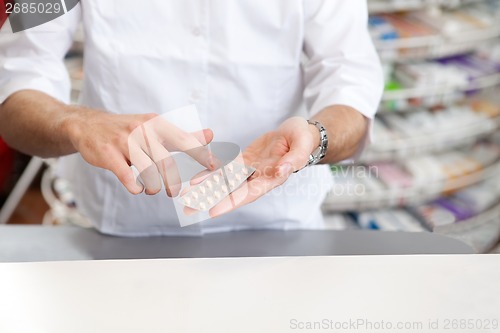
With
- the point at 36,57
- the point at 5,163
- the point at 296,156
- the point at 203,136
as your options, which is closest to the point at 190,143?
the point at 203,136

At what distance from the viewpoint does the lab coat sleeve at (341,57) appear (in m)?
0.90

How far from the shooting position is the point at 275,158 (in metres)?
0.74

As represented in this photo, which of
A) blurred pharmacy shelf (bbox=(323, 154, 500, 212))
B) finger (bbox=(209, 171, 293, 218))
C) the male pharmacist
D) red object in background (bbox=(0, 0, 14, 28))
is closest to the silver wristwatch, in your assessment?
the male pharmacist

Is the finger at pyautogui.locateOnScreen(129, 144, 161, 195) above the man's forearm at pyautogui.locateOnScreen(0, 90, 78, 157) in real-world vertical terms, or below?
above

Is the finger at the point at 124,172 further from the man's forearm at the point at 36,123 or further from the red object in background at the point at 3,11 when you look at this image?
the red object in background at the point at 3,11

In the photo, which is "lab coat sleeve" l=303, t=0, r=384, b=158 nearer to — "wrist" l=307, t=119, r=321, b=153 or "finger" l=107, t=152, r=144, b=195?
"wrist" l=307, t=119, r=321, b=153

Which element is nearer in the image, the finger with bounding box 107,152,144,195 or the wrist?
the finger with bounding box 107,152,144,195

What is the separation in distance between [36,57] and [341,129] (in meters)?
0.47

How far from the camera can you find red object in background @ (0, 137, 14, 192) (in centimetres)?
154

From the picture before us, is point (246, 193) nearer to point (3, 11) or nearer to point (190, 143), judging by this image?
point (190, 143)

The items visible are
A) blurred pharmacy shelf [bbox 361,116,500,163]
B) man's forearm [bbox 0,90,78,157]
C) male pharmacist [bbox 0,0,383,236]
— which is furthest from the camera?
blurred pharmacy shelf [bbox 361,116,500,163]

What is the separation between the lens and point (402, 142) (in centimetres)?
169

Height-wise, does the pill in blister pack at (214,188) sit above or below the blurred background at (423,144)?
above

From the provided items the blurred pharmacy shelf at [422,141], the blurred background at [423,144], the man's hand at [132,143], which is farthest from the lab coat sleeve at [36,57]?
the blurred pharmacy shelf at [422,141]
